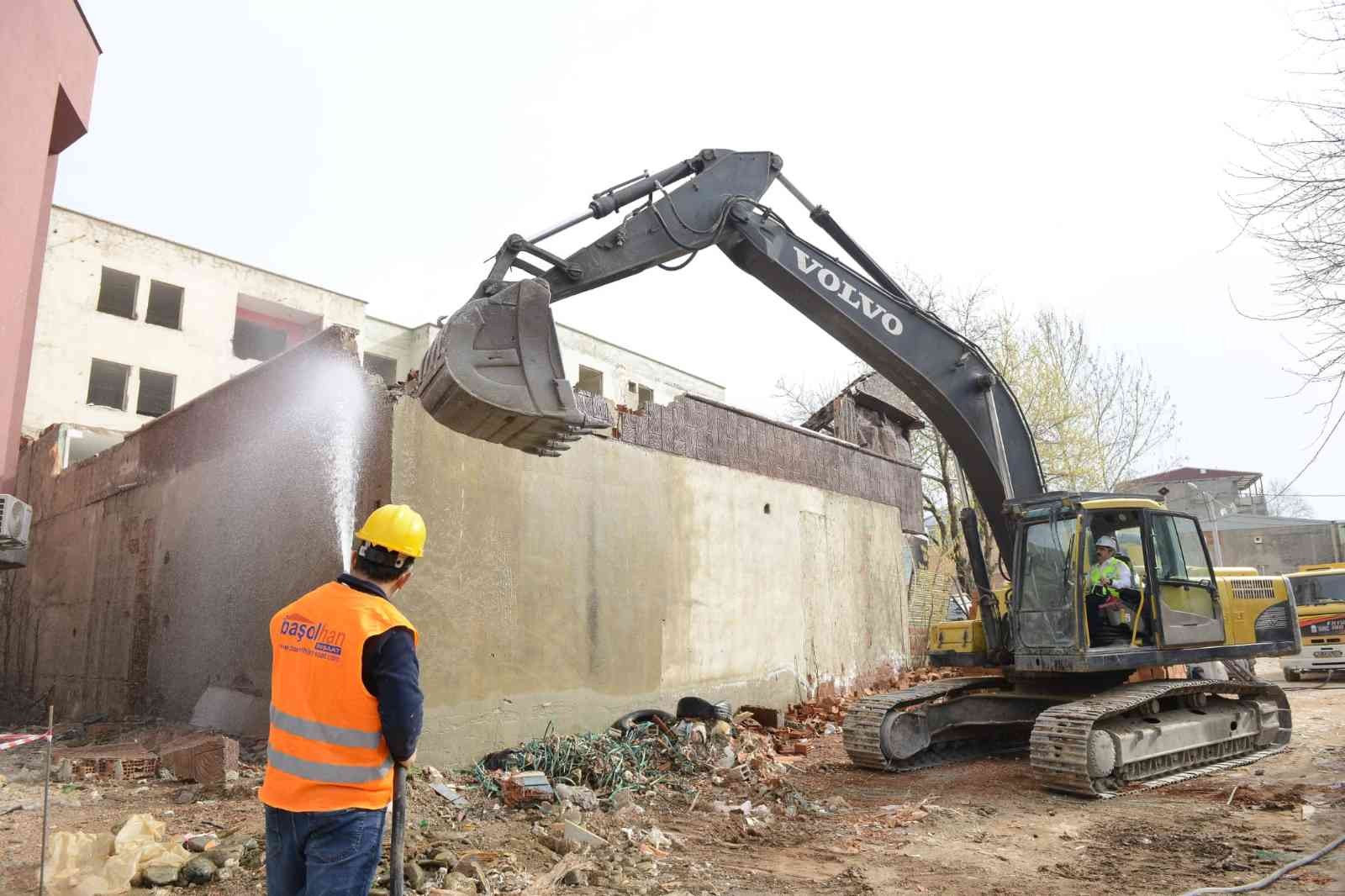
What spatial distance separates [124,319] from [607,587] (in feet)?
76.6

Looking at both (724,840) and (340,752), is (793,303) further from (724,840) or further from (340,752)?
(340,752)

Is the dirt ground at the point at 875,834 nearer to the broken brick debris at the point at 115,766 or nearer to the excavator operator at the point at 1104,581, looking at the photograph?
the broken brick debris at the point at 115,766

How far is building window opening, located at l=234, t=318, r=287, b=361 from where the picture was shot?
30.0m

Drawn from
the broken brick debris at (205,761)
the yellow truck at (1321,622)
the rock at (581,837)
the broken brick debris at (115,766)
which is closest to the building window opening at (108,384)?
the broken brick debris at (115,766)

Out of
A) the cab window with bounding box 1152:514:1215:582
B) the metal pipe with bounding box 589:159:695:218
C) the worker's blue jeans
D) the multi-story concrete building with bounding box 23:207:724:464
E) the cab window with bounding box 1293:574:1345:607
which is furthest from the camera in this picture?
the multi-story concrete building with bounding box 23:207:724:464

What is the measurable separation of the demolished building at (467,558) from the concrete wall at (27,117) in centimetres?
173

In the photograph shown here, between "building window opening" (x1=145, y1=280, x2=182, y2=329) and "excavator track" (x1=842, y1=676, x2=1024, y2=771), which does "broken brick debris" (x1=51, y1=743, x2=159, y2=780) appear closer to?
"excavator track" (x1=842, y1=676, x2=1024, y2=771)

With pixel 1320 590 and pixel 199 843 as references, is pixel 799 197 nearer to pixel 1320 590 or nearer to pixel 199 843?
pixel 199 843

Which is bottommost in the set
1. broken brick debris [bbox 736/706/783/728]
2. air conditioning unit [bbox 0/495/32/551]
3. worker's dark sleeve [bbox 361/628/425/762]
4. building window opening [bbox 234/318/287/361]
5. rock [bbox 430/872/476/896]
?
rock [bbox 430/872/476/896]

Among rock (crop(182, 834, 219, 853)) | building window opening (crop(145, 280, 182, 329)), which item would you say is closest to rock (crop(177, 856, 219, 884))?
rock (crop(182, 834, 219, 853))

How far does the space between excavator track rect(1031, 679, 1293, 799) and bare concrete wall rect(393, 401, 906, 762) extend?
391cm

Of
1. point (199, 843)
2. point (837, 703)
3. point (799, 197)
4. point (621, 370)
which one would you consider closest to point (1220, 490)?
point (621, 370)

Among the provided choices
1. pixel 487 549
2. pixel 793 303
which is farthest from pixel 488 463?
pixel 793 303

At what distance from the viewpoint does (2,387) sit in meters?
8.82
